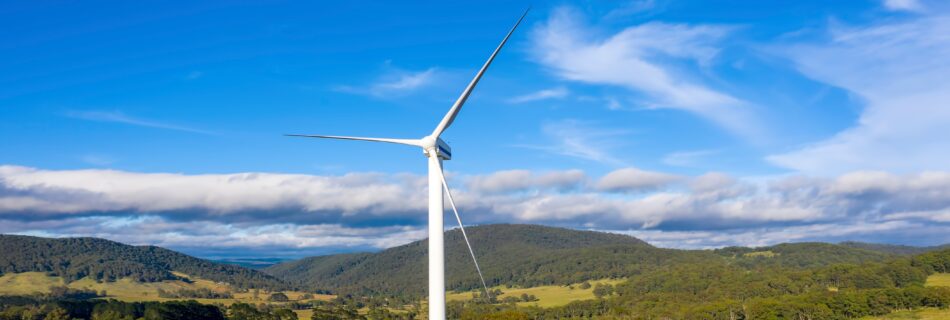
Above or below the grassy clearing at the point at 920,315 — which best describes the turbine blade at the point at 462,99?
above

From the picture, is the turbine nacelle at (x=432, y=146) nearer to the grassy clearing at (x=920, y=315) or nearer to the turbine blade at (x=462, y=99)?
the turbine blade at (x=462, y=99)

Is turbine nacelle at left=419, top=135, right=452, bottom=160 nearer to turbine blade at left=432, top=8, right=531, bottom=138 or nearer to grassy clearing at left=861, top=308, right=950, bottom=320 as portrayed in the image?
turbine blade at left=432, top=8, right=531, bottom=138

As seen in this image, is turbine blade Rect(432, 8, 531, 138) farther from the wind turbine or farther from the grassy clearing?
the grassy clearing

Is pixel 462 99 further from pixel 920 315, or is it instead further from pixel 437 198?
pixel 920 315

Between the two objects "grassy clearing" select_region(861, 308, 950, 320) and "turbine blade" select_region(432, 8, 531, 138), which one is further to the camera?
"grassy clearing" select_region(861, 308, 950, 320)

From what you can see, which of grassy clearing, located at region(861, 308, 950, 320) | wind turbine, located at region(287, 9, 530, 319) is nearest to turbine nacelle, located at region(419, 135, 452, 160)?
wind turbine, located at region(287, 9, 530, 319)

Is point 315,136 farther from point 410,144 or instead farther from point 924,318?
point 924,318

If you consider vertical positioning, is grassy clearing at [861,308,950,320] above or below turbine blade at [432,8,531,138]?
below

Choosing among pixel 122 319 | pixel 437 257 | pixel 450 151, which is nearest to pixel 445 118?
pixel 450 151

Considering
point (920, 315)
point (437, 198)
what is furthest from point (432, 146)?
point (920, 315)

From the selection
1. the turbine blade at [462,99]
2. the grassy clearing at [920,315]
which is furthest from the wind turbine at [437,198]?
the grassy clearing at [920,315]

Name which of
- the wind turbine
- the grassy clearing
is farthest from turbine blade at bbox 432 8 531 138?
the grassy clearing

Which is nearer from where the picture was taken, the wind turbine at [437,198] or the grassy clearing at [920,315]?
the wind turbine at [437,198]

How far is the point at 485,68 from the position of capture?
62.8m
